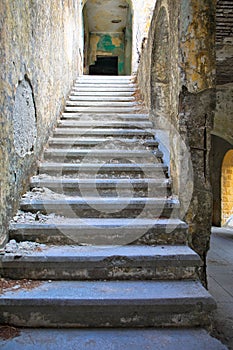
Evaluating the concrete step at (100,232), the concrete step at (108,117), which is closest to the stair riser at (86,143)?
the concrete step at (108,117)

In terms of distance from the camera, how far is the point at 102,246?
220cm

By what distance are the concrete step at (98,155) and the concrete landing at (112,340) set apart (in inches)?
78.2

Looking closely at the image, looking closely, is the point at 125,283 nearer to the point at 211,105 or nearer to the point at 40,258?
the point at 40,258

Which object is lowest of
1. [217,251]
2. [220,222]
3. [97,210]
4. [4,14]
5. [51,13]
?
[220,222]

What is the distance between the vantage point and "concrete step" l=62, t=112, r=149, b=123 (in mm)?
4320

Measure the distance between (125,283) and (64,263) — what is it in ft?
1.31

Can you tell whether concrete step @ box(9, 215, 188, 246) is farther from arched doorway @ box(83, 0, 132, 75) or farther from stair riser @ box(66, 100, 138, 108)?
arched doorway @ box(83, 0, 132, 75)

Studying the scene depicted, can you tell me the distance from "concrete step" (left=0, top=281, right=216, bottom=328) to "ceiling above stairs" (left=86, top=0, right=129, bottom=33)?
10.9 m

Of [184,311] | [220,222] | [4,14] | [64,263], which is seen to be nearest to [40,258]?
[64,263]

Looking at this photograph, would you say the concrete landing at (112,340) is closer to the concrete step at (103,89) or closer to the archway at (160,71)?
the archway at (160,71)

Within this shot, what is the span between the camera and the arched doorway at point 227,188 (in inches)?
355

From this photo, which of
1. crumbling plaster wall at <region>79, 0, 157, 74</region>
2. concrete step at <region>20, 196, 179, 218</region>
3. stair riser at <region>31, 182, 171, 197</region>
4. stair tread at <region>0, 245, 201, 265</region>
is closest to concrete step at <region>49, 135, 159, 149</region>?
stair riser at <region>31, 182, 171, 197</region>

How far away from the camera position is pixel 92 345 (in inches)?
60.1

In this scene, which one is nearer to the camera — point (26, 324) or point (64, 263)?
point (26, 324)
